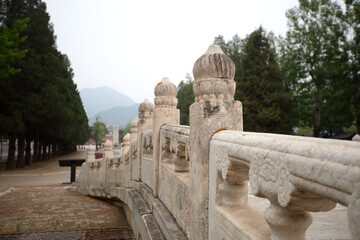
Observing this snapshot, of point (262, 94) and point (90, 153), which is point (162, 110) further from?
point (262, 94)

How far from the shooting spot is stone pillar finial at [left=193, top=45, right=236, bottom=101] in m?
2.57

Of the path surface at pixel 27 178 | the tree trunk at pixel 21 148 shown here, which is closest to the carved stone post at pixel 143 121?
the path surface at pixel 27 178

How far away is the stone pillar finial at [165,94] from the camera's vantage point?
4715mm

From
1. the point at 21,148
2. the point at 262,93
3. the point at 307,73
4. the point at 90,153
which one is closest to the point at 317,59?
the point at 307,73

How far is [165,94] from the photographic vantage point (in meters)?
4.73

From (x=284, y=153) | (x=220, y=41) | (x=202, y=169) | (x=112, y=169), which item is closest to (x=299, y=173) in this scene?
(x=284, y=153)

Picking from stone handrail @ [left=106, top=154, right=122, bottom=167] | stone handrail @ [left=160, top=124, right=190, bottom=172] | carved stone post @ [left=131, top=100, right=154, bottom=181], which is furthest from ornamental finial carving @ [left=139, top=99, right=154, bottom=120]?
stone handrail @ [left=106, top=154, right=122, bottom=167]

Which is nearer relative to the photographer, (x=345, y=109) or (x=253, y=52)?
(x=345, y=109)

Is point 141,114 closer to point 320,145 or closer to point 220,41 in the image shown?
point 320,145

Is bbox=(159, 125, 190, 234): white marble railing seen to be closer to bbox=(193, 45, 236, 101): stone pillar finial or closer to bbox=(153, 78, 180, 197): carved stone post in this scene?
bbox=(153, 78, 180, 197): carved stone post

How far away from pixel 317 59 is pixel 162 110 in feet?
62.6

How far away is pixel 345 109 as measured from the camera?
17.2 m

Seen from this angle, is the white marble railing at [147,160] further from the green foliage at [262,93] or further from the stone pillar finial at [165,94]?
the green foliage at [262,93]

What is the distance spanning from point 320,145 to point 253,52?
20777mm
